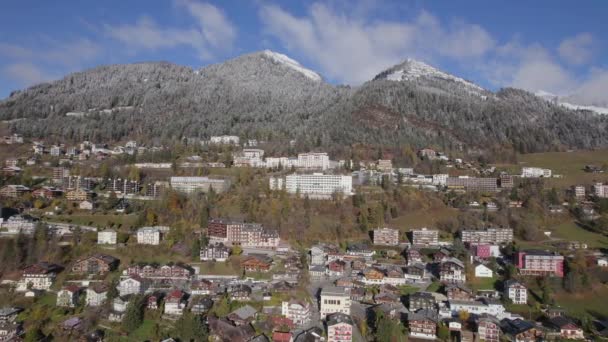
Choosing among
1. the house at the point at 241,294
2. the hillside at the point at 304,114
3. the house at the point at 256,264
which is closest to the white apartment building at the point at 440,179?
the hillside at the point at 304,114

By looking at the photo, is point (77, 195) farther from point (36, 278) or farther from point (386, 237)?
point (386, 237)

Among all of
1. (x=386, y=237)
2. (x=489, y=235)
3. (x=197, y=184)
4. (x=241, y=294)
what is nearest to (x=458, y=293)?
(x=386, y=237)

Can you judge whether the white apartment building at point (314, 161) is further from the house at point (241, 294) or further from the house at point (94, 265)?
the house at point (241, 294)

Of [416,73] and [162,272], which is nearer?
[162,272]

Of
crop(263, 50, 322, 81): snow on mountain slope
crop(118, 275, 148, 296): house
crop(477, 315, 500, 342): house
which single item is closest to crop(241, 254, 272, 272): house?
crop(118, 275, 148, 296): house

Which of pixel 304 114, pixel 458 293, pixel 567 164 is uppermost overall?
pixel 304 114

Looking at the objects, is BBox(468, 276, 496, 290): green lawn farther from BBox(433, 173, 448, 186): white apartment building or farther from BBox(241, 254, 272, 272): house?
BBox(433, 173, 448, 186): white apartment building

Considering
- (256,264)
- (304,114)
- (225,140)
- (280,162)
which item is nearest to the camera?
(256,264)
